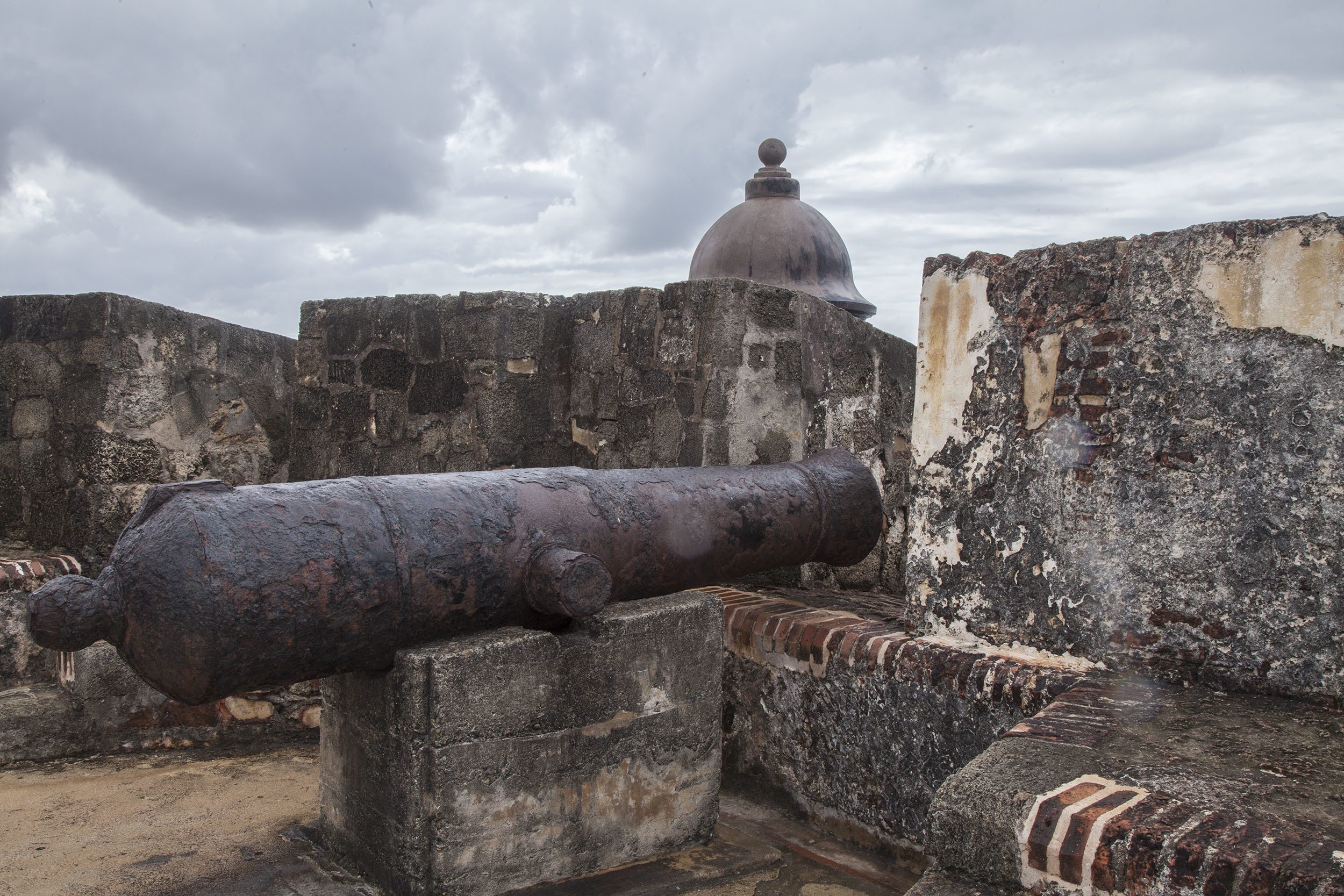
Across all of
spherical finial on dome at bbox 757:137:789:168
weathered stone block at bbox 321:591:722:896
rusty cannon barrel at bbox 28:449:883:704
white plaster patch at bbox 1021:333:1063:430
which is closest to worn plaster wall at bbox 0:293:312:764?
weathered stone block at bbox 321:591:722:896

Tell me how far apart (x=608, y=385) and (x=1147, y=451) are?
6.92ft

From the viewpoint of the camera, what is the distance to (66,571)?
400cm

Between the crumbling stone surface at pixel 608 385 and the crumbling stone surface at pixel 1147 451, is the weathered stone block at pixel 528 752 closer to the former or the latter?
the crumbling stone surface at pixel 1147 451

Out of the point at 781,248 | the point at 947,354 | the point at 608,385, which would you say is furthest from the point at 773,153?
the point at 947,354

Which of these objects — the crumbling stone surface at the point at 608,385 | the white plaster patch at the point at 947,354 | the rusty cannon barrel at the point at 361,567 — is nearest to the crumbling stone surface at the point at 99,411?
the crumbling stone surface at the point at 608,385

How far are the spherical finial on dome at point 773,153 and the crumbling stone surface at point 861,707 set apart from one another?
5665 mm

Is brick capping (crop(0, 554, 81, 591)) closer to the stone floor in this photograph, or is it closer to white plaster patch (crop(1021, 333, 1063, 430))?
the stone floor

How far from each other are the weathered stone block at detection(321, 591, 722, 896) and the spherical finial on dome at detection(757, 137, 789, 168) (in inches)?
247

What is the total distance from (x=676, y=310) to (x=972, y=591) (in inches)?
60.5

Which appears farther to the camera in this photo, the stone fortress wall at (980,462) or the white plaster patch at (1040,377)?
the white plaster patch at (1040,377)

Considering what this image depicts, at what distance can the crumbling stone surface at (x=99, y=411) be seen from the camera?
4117 mm

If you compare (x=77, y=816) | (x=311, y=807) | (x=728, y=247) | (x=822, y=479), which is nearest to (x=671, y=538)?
(x=822, y=479)

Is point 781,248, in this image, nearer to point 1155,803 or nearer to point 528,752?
point 528,752

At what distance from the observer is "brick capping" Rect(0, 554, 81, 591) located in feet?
12.7
